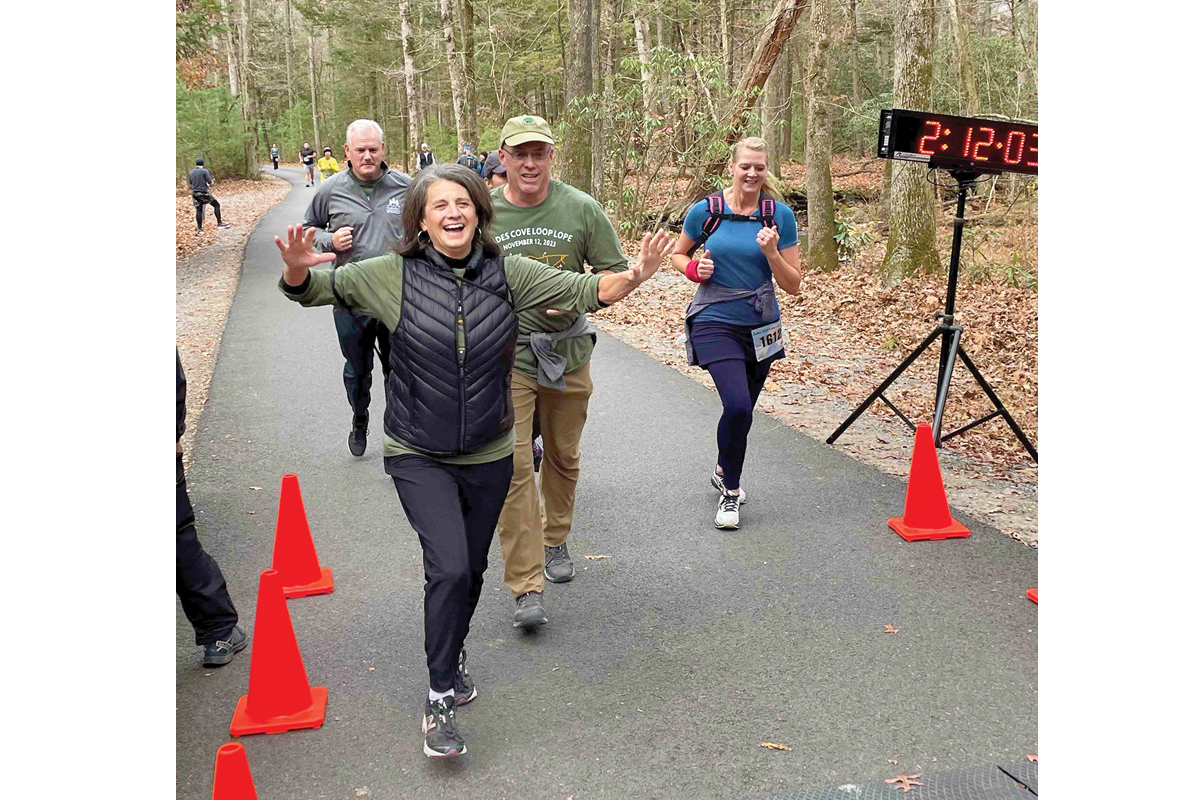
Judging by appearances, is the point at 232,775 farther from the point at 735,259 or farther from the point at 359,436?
the point at 359,436

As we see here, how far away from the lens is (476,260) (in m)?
3.94

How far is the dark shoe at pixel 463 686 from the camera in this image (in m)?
4.16

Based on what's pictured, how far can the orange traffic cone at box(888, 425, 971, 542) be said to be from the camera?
20.0 ft

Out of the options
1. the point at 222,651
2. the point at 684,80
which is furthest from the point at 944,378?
the point at 684,80

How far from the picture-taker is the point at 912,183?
583 inches

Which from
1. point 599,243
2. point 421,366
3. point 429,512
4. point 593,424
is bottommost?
point 593,424

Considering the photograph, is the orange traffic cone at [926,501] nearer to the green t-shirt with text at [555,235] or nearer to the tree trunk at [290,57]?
the green t-shirt with text at [555,235]

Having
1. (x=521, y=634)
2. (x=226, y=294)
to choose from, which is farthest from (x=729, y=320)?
(x=226, y=294)

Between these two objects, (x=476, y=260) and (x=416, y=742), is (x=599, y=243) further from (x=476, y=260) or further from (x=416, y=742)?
(x=416, y=742)

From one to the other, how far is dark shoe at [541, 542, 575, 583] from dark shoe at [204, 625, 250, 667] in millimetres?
1599

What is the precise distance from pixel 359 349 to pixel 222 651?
3.40 meters

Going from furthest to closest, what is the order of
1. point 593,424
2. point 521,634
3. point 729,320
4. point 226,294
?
point 226,294 → point 593,424 → point 729,320 → point 521,634

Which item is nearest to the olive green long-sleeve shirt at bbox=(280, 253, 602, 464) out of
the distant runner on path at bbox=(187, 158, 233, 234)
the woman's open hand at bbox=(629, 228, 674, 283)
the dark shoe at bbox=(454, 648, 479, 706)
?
the woman's open hand at bbox=(629, 228, 674, 283)

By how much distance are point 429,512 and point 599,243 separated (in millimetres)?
1801
